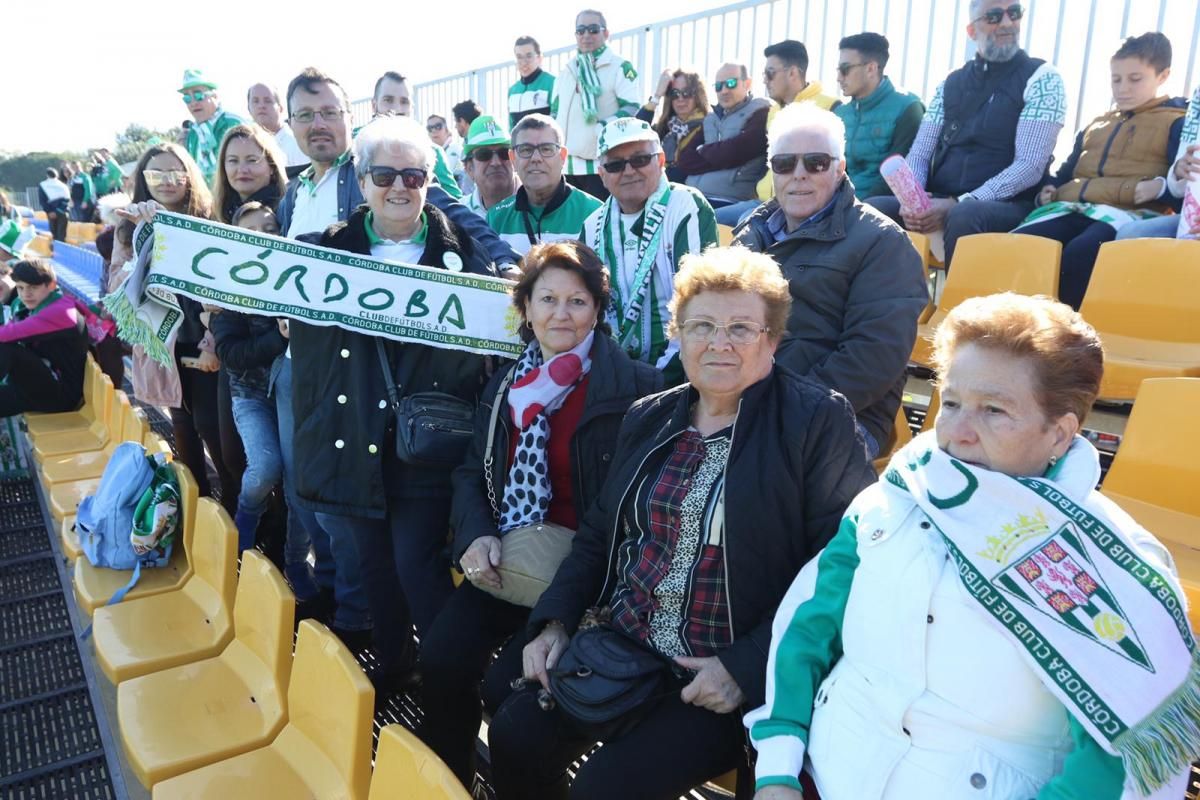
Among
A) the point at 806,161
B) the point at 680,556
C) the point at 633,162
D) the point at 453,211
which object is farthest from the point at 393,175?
the point at 680,556

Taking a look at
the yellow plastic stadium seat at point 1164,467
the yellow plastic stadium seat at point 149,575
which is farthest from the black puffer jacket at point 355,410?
the yellow plastic stadium seat at point 1164,467

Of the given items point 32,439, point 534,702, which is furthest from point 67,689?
point 32,439

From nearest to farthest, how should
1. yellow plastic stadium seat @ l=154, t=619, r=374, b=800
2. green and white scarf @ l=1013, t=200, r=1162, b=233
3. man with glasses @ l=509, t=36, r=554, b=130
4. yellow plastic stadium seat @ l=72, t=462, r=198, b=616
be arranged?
yellow plastic stadium seat @ l=154, t=619, r=374, b=800
yellow plastic stadium seat @ l=72, t=462, r=198, b=616
green and white scarf @ l=1013, t=200, r=1162, b=233
man with glasses @ l=509, t=36, r=554, b=130

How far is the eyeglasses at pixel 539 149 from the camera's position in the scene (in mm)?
3469

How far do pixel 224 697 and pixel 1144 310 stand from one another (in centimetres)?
397

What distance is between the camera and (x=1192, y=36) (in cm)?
455

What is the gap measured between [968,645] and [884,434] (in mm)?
1397

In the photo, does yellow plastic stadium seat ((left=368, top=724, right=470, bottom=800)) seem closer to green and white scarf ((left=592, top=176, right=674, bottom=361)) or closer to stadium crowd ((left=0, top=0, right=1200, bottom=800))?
stadium crowd ((left=0, top=0, right=1200, bottom=800))

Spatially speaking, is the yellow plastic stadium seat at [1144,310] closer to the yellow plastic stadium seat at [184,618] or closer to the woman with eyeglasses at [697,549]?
the woman with eyeglasses at [697,549]

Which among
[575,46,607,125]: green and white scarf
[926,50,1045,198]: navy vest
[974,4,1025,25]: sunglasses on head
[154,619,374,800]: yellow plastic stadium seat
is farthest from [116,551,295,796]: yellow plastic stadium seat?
[575,46,607,125]: green and white scarf

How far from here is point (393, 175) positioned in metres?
2.58

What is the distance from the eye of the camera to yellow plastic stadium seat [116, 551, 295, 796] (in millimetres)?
2143

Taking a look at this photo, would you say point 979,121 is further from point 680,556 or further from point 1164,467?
point 680,556

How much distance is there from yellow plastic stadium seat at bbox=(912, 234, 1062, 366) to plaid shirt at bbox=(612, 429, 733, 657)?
2054 millimetres
